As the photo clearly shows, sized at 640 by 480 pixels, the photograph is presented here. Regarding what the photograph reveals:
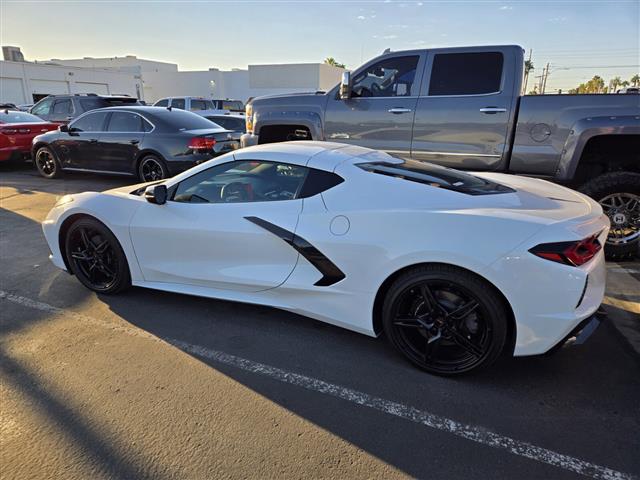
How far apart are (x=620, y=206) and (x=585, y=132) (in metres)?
0.91

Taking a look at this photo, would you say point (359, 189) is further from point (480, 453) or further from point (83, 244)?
point (83, 244)

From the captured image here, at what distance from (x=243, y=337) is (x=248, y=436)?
1065 mm

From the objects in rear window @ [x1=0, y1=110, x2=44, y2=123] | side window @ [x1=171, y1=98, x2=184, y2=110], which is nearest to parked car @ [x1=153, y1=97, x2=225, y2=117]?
side window @ [x1=171, y1=98, x2=184, y2=110]

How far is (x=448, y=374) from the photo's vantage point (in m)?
2.85

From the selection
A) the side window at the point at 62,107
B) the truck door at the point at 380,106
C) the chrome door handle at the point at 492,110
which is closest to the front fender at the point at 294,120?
the truck door at the point at 380,106

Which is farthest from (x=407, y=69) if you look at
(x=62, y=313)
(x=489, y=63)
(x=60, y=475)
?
(x=60, y=475)

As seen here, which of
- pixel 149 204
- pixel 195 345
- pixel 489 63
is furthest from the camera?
pixel 489 63

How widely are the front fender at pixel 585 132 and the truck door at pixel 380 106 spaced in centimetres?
186

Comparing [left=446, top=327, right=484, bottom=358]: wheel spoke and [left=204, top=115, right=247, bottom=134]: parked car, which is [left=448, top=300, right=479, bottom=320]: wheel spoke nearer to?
[left=446, top=327, right=484, bottom=358]: wheel spoke

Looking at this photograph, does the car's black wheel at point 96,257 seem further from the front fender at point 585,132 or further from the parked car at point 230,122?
the parked car at point 230,122

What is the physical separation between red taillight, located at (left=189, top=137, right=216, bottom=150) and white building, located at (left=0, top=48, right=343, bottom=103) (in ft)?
110

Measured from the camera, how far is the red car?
1055 cm

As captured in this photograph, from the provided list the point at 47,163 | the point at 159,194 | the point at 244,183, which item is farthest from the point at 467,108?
the point at 47,163

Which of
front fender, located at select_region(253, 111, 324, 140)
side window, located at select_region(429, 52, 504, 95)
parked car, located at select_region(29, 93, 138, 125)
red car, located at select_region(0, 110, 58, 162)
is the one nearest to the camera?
side window, located at select_region(429, 52, 504, 95)
